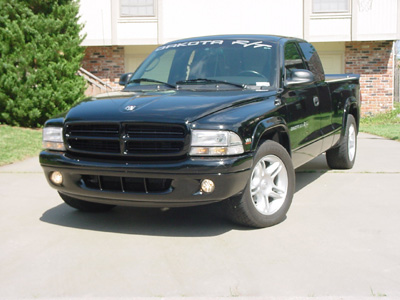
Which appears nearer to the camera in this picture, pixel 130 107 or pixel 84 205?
pixel 130 107

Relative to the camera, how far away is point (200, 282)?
369 centimetres

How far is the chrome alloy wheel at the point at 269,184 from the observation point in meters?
4.87

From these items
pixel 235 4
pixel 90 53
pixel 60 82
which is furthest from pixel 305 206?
pixel 90 53

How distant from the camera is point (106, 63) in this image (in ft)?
65.0

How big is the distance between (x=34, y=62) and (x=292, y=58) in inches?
346

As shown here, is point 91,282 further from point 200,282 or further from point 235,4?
point 235,4

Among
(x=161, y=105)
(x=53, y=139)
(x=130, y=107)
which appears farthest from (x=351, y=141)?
(x=53, y=139)

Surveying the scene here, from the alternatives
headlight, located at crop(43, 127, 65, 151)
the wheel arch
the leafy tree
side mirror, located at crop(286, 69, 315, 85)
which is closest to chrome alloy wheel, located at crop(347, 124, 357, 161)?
side mirror, located at crop(286, 69, 315, 85)

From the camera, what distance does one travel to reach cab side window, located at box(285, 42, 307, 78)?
5.92 m

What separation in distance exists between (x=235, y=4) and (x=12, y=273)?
16.1m

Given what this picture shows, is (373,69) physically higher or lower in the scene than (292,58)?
lower

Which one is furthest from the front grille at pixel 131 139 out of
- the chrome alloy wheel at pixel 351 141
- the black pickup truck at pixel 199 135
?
the chrome alloy wheel at pixel 351 141

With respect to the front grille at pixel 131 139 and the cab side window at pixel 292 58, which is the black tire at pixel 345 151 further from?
the front grille at pixel 131 139

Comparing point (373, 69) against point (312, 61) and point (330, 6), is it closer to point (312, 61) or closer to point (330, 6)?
point (330, 6)
